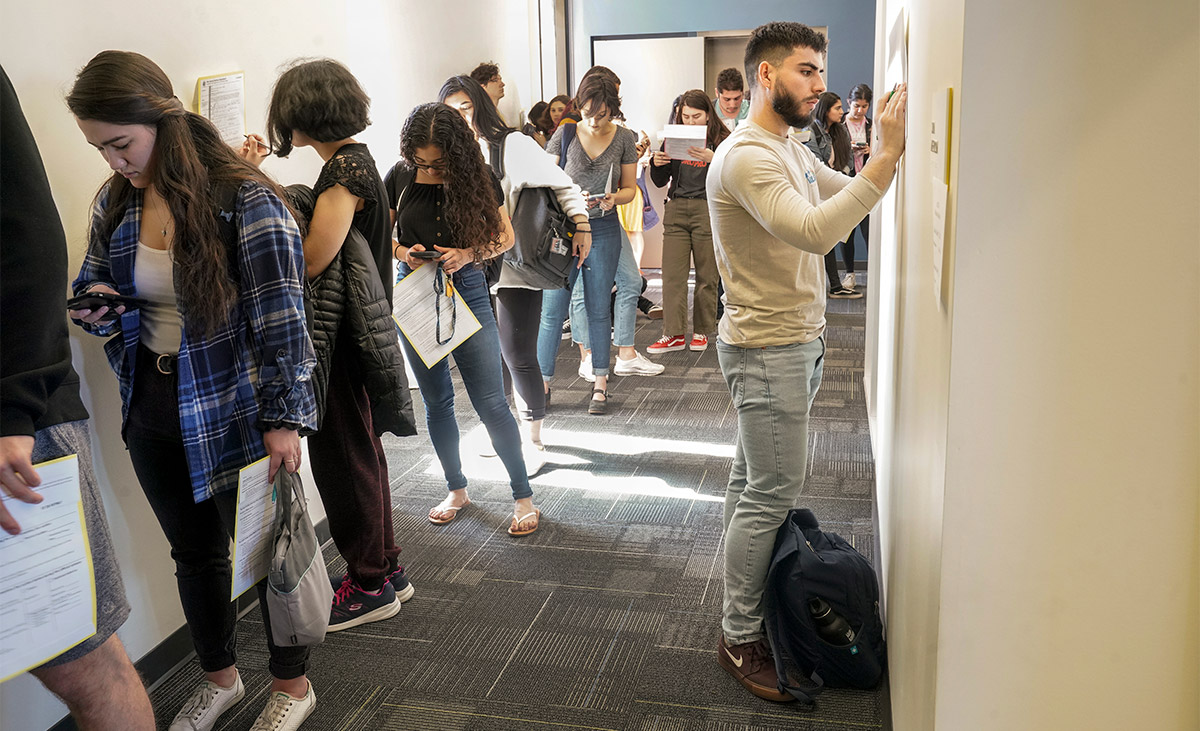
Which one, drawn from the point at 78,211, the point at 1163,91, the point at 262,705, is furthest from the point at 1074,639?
the point at 78,211

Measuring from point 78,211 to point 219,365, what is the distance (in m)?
0.56

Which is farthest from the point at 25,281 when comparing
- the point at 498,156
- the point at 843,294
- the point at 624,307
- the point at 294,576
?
the point at 843,294

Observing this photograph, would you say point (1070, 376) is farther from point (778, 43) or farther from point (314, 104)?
point (314, 104)

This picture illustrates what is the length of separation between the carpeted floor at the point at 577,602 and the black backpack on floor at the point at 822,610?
0.19 feet

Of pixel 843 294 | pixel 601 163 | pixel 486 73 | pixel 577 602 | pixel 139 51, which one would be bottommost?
pixel 577 602

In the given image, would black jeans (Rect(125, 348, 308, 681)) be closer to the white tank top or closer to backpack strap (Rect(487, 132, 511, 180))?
the white tank top

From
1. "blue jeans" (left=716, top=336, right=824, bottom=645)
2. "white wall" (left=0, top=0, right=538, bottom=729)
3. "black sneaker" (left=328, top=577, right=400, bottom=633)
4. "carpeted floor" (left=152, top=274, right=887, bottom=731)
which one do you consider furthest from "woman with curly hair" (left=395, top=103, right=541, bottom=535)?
"blue jeans" (left=716, top=336, right=824, bottom=645)

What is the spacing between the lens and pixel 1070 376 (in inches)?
43.4

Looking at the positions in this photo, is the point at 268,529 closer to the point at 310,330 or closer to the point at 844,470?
the point at 310,330

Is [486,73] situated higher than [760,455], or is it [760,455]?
[486,73]

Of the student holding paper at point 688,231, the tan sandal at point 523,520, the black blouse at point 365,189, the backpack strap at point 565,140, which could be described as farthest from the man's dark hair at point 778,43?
the student holding paper at point 688,231

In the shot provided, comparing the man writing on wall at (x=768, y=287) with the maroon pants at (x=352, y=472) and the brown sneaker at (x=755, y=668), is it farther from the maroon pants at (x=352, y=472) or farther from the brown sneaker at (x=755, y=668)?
the maroon pants at (x=352, y=472)

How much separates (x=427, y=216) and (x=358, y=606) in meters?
1.17

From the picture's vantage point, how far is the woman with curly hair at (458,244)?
274 cm
